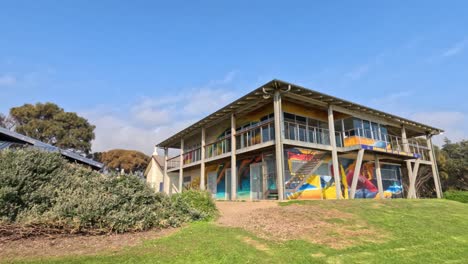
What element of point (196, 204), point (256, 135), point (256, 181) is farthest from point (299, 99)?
point (196, 204)

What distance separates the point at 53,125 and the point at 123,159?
50.4 feet

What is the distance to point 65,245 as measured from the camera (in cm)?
550

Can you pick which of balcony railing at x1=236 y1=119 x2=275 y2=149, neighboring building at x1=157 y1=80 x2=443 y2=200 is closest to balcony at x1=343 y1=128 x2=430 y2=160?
neighboring building at x1=157 y1=80 x2=443 y2=200

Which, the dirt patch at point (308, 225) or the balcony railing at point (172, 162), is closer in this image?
the dirt patch at point (308, 225)

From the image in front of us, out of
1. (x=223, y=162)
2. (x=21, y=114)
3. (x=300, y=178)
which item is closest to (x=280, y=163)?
(x=300, y=178)

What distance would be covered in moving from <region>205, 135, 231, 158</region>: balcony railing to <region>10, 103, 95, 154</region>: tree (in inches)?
1024

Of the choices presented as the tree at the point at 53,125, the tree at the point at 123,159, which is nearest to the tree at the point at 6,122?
the tree at the point at 53,125

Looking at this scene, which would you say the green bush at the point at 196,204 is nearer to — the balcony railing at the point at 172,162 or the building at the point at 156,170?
the balcony railing at the point at 172,162

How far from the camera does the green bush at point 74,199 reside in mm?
6156

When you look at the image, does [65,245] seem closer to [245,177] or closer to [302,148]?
[302,148]

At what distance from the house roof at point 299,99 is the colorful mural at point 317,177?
3.35m

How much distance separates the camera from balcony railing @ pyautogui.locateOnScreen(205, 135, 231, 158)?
61.4 feet

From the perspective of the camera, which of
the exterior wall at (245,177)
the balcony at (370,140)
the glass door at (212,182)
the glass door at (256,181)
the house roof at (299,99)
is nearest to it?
the house roof at (299,99)

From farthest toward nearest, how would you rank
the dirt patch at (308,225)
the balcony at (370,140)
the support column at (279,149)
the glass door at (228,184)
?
the glass door at (228,184) → the balcony at (370,140) → the support column at (279,149) → the dirt patch at (308,225)
